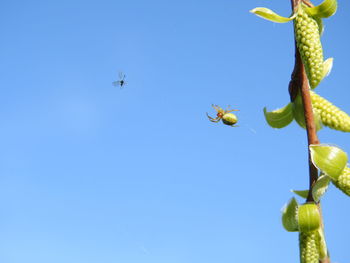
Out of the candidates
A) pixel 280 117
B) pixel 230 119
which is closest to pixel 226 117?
pixel 230 119

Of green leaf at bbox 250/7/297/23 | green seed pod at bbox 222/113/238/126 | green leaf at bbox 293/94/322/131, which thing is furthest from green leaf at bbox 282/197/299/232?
green seed pod at bbox 222/113/238/126

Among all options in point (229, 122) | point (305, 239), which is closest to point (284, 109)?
point (305, 239)

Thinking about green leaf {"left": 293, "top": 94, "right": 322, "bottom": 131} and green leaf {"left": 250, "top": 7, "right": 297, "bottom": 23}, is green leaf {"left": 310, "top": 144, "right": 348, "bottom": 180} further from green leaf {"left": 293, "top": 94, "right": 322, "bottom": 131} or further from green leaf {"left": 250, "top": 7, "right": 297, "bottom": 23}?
green leaf {"left": 250, "top": 7, "right": 297, "bottom": 23}

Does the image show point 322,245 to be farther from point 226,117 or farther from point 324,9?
point 226,117

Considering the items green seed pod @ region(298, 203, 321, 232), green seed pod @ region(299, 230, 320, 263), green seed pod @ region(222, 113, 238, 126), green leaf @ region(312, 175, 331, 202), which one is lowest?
green seed pod @ region(299, 230, 320, 263)

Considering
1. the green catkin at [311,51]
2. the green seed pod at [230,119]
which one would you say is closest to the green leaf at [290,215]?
the green catkin at [311,51]

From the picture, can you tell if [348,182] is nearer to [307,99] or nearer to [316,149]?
[316,149]

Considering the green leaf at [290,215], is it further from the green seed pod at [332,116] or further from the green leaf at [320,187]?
the green seed pod at [332,116]
